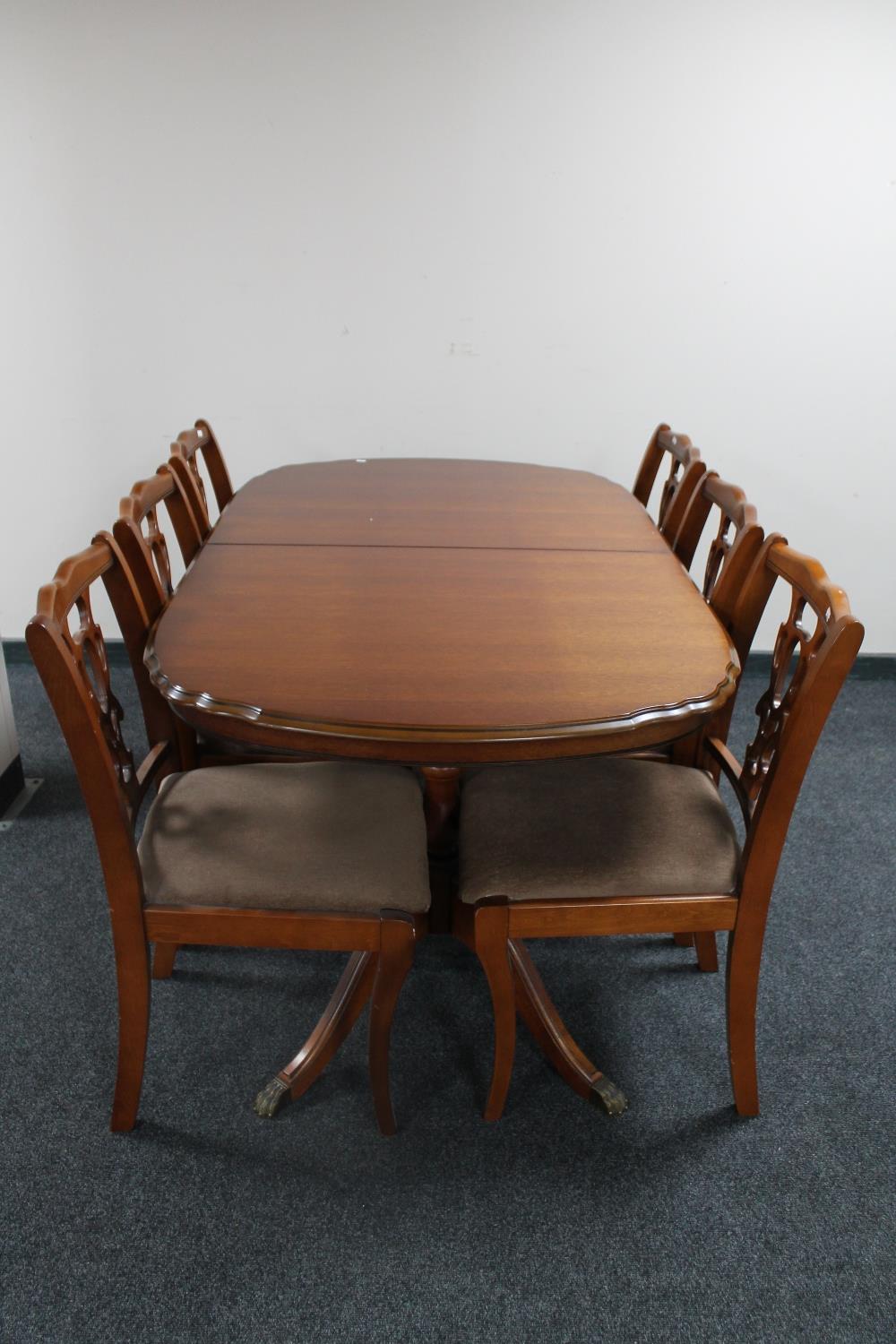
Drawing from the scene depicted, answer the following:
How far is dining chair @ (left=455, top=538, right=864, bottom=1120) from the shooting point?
1331mm

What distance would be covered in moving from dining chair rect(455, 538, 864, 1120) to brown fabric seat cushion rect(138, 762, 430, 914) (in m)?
0.11

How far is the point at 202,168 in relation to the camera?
2463 millimetres

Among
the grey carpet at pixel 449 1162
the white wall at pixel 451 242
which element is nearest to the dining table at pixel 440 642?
the grey carpet at pixel 449 1162

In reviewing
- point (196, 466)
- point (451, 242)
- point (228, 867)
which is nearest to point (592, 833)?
point (228, 867)

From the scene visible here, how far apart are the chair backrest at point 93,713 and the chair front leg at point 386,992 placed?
343 mm

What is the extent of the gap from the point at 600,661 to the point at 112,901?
2.43ft

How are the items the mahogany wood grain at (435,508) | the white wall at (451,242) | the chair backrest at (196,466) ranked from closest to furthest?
the mahogany wood grain at (435,508) → the chair backrest at (196,466) → the white wall at (451,242)

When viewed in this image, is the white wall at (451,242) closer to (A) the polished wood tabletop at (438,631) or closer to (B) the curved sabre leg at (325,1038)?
(A) the polished wood tabletop at (438,631)

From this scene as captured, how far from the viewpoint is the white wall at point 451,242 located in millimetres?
2361

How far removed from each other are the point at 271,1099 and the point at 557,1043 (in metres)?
0.46

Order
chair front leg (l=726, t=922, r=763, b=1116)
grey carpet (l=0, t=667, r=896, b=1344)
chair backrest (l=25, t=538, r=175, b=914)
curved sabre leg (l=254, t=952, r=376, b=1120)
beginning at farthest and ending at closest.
→ curved sabre leg (l=254, t=952, r=376, b=1120), chair front leg (l=726, t=922, r=763, b=1116), grey carpet (l=0, t=667, r=896, b=1344), chair backrest (l=25, t=538, r=175, b=914)

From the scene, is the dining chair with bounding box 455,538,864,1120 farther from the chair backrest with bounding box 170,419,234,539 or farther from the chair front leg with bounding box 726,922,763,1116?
the chair backrest with bounding box 170,419,234,539

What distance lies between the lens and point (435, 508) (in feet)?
6.63

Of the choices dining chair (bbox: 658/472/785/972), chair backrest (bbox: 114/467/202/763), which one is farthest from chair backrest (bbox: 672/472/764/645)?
chair backrest (bbox: 114/467/202/763)
